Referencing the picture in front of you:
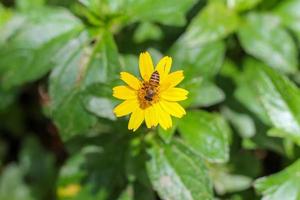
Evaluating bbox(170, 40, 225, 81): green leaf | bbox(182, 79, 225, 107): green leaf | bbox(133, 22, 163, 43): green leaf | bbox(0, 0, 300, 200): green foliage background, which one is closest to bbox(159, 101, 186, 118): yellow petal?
bbox(0, 0, 300, 200): green foliage background

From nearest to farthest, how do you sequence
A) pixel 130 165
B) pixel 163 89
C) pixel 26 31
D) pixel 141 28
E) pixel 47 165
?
pixel 163 89 < pixel 130 165 < pixel 26 31 < pixel 141 28 < pixel 47 165

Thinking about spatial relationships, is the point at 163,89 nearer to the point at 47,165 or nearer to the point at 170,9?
the point at 170,9

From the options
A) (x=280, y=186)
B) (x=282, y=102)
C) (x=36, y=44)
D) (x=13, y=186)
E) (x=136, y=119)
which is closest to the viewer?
(x=136, y=119)

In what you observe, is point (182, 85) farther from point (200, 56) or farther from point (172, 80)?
point (200, 56)

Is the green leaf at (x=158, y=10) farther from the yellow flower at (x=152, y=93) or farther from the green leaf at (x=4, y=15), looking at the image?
the green leaf at (x=4, y=15)

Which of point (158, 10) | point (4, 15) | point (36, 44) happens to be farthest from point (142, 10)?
point (4, 15)

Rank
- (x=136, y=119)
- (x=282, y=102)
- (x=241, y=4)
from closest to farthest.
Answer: (x=136, y=119), (x=282, y=102), (x=241, y=4)

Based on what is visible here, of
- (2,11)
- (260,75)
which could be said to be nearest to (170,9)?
(260,75)
